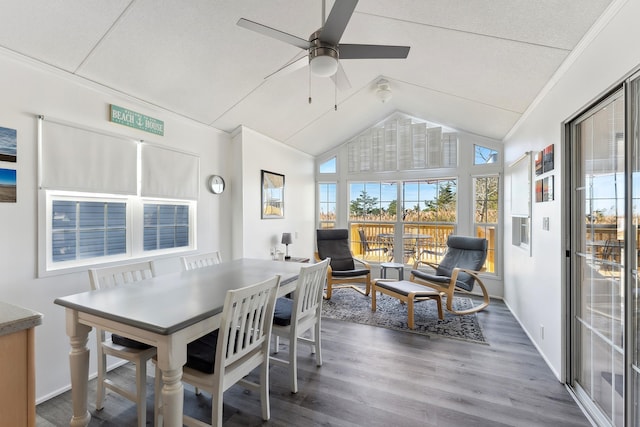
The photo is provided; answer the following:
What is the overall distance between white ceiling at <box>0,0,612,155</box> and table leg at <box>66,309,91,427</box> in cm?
182

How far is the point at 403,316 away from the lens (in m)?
3.66

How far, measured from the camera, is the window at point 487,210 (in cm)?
460

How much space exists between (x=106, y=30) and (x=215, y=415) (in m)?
2.58

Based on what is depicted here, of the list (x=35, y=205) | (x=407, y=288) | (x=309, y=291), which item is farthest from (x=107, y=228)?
(x=407, y=288)

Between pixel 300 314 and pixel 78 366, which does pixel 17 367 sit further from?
pixel 300 314

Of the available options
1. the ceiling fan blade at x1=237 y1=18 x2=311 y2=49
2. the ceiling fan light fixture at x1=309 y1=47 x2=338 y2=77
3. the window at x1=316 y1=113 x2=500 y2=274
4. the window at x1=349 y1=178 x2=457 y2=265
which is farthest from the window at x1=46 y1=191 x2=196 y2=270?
the window at x1=349 y1=178 x2=457 y2=265

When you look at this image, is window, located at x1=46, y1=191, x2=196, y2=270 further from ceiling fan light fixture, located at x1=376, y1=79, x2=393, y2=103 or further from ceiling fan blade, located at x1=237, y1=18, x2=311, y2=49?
ceiling fan light fixture, located at x1=376, y1=79, x2=393, y2=103

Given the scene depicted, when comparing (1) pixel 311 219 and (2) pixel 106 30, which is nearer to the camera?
(2) pixel 106 30

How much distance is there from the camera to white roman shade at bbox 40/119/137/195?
2.11 m

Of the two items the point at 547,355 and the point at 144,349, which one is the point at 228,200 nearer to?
the point at 144,349

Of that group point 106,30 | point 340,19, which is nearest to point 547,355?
point 340,19

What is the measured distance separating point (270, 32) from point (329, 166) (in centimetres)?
407

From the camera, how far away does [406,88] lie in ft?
12.7

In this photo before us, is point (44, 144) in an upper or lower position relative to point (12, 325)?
upper
